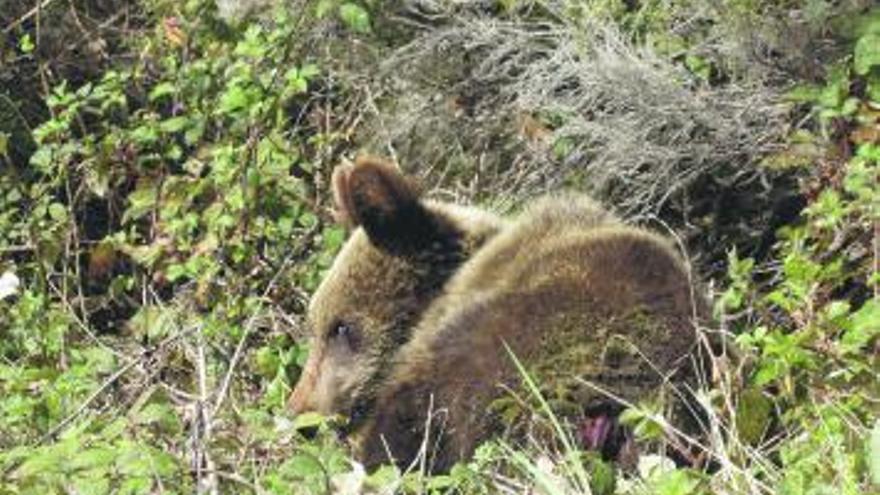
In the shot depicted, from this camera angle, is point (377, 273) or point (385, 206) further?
point (377, 273)

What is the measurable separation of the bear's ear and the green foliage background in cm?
67

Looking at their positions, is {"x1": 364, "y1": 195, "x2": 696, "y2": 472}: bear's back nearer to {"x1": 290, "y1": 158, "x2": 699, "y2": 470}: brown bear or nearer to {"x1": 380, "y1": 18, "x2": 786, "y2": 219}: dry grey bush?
{"x1": 290, "y1": 158, "x2": 699, "y2": 470}: brown bear

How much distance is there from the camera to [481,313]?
5.56 metres

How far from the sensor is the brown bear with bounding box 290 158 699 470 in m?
5.36

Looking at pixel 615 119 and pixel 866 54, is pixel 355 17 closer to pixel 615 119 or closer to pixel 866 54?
pixel 615 119

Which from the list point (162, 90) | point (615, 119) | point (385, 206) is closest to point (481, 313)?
point (385, 206)

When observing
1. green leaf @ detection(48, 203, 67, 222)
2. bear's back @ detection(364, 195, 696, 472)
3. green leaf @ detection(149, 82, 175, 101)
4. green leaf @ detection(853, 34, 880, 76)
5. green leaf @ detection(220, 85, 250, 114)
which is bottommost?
green leaf @ detection(48, 203, 67, 222)

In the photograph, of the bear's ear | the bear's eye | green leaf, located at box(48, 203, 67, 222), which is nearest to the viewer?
the bear's ear

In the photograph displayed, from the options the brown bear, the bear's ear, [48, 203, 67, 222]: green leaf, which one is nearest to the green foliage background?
[48, 203, 67, 222]: green leaf

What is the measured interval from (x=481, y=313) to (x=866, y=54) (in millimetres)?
2296

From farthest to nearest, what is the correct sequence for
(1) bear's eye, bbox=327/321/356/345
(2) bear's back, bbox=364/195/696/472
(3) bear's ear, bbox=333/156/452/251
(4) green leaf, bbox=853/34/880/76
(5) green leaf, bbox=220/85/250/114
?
(5) green leaf, bbox=220/85/250/114, (4) green leaf, bbox=853/34/880/76, (1) bear's eye, bbox=327/321/356/345, (3) bear's ear, bbox=333/156/452/251, (2) bear's back, bbox=364/195/696/472

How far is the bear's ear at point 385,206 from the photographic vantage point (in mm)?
6258

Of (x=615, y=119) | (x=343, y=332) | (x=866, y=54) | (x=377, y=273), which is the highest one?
(x=866, y=54)

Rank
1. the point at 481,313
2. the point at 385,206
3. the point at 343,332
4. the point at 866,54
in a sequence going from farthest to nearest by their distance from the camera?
the point at 866,54 → the point at 343,332 → the point at 385,206 → the point at 481,313
